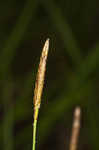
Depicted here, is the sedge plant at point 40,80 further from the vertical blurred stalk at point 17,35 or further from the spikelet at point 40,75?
the vertical blurred stalk at point 17,35

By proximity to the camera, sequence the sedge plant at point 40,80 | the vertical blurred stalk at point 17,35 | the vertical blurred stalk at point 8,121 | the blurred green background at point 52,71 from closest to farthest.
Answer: the sedge plant at point 40,80 → the vertical blurred stalk at point 8,121 → the blurred green background at point 52,71 → the vertical blurred stalk at point 17,35

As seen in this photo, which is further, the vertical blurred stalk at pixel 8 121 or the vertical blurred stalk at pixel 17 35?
the vertical blurred stalk at pixel 17 35

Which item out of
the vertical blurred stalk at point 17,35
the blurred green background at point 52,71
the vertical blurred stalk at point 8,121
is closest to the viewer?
the vertical blurred stalk at point 8,121

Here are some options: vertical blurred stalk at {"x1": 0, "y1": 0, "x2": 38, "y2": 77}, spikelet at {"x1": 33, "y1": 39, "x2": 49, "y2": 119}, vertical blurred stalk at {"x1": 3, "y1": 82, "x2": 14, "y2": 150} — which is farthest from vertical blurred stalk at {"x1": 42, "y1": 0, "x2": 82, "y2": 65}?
spikelet at {"x1": 33, "y1": 39, "x2": 49, "y2": 119}

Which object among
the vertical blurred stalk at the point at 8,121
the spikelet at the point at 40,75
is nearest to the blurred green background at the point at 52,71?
the vertical blurred stalk at the point at 8,121

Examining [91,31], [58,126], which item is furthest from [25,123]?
[91,31]

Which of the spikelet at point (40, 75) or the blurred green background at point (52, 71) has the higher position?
the blurred green background at point (52, 71)

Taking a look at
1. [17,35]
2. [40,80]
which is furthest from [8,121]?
[40,80]

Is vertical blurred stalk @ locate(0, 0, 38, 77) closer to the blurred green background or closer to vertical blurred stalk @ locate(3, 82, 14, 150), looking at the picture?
the blurred green background

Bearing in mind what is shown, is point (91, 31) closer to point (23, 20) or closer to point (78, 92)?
point (23, 20)
